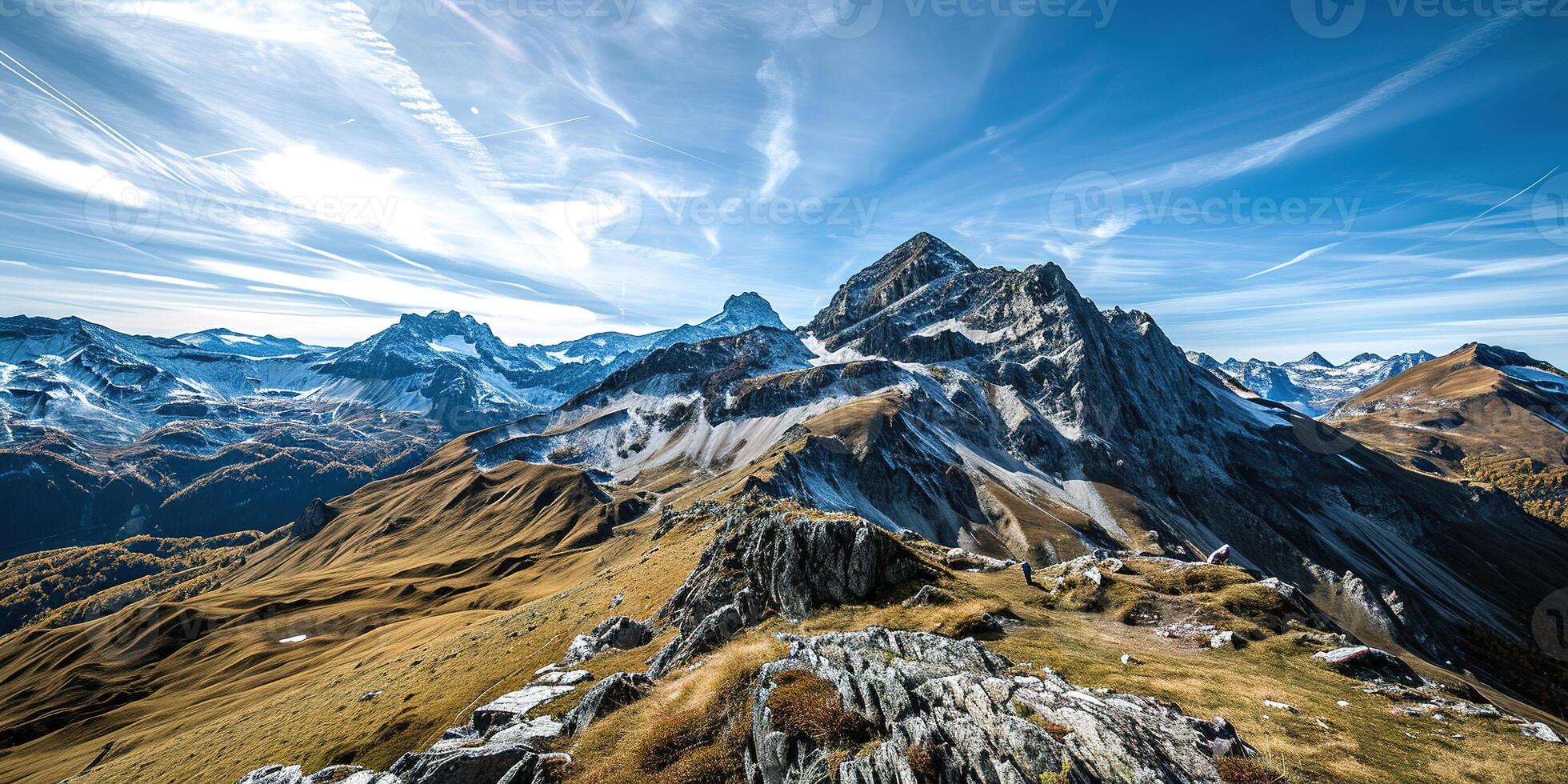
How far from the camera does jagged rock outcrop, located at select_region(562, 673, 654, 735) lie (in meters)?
20.9

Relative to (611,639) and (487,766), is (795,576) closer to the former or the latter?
(611,639)

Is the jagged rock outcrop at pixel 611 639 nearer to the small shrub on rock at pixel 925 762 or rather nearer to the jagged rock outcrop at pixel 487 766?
Answer: the jagged rock outcrop at pixel 487 766

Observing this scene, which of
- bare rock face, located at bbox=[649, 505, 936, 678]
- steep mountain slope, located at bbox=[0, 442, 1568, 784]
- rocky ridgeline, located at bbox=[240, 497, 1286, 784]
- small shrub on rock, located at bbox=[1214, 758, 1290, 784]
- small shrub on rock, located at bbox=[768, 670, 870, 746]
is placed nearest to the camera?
small shrub on rock, located at bbox=[1214, 758, 1290, 784]

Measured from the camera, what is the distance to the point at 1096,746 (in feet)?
43.3

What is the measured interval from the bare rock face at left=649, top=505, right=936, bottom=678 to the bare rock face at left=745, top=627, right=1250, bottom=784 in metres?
11.7

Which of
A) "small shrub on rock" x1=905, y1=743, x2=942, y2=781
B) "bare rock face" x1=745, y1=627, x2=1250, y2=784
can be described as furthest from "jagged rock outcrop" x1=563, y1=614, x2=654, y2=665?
"small shrub on rock" x1=905, y1=743, x2=942, y2=781

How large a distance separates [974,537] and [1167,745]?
168761mm

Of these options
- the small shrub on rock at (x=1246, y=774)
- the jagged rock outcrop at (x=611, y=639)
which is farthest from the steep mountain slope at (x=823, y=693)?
the jagged rock outcrop at (x=611, y=639)

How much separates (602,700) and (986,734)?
1509cm

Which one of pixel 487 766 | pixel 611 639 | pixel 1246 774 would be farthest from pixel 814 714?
pixel 611 639

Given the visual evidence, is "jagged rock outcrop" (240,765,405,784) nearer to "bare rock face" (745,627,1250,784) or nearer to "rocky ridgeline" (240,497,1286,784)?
"rocky ridgeline" (240,497,1286,784)

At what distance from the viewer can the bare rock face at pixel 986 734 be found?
12930 mm

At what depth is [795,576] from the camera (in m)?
33.5

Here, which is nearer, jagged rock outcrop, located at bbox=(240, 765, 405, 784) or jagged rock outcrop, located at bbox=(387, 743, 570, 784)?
jagged rock outcrop, located at bbox=(387, 743, 570, 784)
